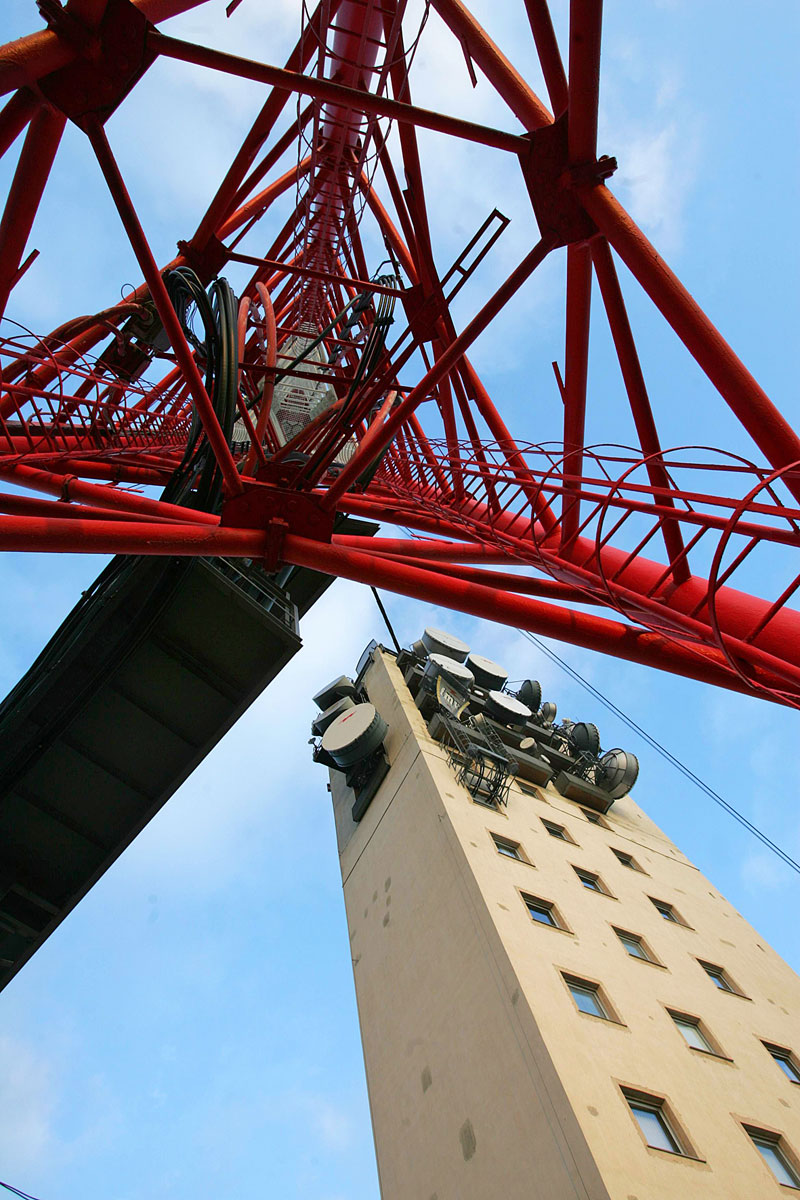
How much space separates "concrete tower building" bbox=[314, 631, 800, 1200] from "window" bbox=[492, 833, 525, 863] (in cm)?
7

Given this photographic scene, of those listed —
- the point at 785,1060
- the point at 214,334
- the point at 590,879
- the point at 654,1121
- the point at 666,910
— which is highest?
the point at 214,334

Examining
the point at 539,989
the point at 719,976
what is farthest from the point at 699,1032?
the point at 539,989

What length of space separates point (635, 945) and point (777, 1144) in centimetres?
426

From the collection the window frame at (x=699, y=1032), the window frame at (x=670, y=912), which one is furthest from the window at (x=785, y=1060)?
the window frame at (x=670, y=912)

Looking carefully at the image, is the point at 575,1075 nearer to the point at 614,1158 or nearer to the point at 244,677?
the point at 614,1158

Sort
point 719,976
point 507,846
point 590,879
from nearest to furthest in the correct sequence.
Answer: point 719,976, point 507,846, point 590,879

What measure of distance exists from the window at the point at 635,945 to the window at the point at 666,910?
228cm

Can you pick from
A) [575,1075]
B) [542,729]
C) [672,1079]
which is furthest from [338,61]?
[542,729]

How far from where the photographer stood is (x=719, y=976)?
16938mm

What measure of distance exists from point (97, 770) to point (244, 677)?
197cm

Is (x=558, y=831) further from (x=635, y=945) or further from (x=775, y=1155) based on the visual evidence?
(x=775, y=1155)

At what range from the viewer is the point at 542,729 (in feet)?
81.1

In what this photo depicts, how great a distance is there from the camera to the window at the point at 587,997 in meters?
13.1

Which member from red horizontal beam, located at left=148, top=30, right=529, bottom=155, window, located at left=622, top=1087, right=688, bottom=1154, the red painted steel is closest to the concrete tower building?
window, located at left=622, top=1087, right=688, bottom=1154
